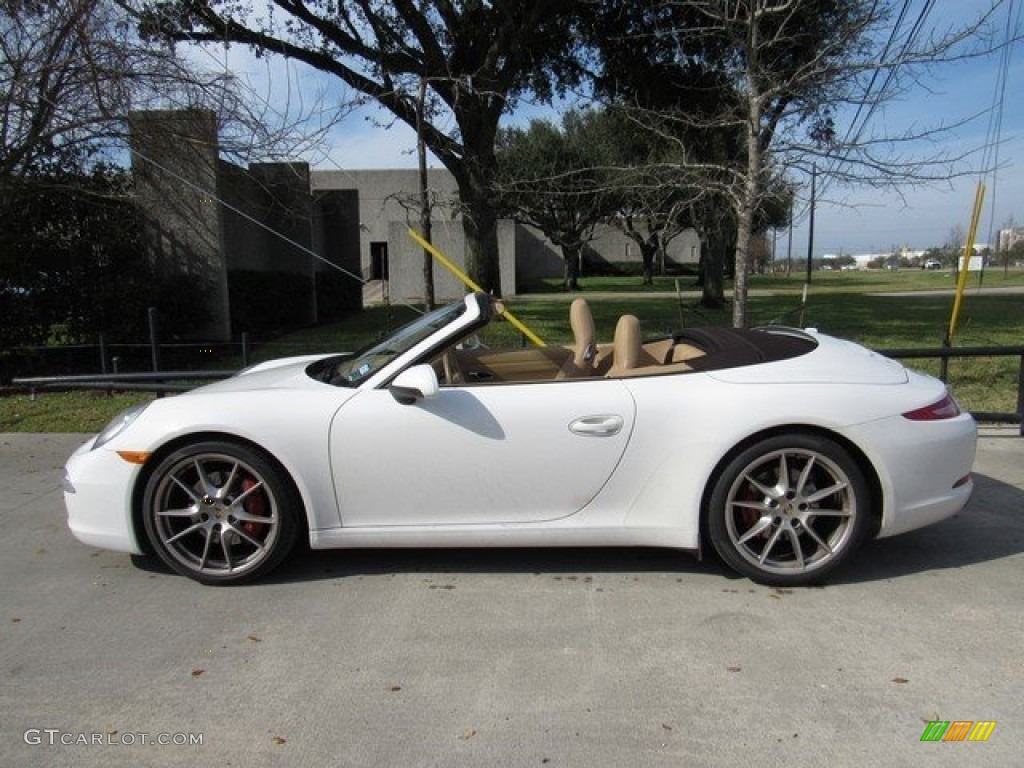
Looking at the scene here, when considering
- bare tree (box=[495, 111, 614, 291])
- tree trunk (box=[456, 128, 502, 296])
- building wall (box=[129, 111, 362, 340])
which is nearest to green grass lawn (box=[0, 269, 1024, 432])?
building wall (box=[129, 111, 362, 340])

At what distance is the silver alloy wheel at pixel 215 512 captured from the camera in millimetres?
3832

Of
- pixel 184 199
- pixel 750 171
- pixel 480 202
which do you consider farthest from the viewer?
pixel 480 202

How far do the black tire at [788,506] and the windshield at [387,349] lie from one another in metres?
1.60

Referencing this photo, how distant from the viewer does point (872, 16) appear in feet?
26.3

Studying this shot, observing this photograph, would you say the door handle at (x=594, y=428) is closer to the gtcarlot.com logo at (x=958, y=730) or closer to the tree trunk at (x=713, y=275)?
the gtcarlot.com logo at (x=958, y=730)

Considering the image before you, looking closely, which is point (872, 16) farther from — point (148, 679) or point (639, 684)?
point (148, 679)

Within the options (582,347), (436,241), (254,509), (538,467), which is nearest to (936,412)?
(582,347)

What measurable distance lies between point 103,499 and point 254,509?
728 mm

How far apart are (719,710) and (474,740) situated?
2.86 feet

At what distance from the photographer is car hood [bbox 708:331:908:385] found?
151 inches

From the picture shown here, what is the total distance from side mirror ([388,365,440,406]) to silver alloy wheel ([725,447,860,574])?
1472 mm

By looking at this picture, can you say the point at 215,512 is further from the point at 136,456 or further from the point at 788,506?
the point at 788,506

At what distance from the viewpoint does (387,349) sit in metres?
4.27

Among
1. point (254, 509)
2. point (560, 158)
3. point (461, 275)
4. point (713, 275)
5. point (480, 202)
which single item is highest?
point (560, 158)
